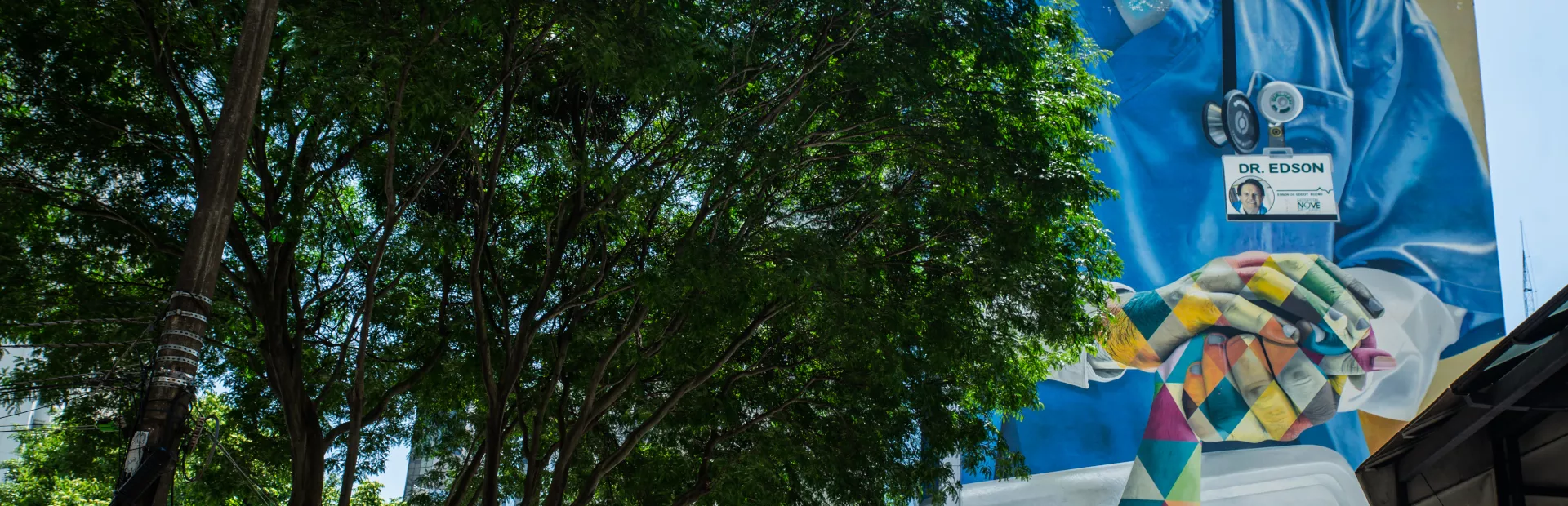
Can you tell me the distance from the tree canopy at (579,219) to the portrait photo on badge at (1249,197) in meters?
20.4

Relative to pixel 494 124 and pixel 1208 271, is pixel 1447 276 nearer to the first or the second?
pixel 1208 271

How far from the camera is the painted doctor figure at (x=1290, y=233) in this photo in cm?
3061

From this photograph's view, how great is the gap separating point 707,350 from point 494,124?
10.8 ft

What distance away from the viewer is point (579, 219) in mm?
11352

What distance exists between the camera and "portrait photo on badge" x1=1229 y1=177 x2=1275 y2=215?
31.8 metres

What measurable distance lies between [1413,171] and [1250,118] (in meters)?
4.82

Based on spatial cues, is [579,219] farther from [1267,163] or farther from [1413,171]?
[1413,171]

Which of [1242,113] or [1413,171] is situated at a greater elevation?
[1242,113]

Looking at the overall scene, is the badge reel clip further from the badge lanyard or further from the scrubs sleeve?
the scrubs sleeve

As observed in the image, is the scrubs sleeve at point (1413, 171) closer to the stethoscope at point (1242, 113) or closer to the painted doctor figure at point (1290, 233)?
the painted doctor figure at point (1290, 233)

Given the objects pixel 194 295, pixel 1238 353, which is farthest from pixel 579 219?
pixel 1238 353

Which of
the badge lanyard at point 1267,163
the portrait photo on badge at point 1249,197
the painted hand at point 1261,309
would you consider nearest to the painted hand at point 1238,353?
the painted hand at point 1261,309

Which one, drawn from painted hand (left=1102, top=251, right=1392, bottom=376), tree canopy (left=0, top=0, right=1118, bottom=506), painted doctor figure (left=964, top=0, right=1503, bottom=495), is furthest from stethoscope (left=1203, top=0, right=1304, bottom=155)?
tree canopy (left=0, top=0, right=1118, bottom=506)

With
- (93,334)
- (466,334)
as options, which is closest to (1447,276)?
(466,334)
